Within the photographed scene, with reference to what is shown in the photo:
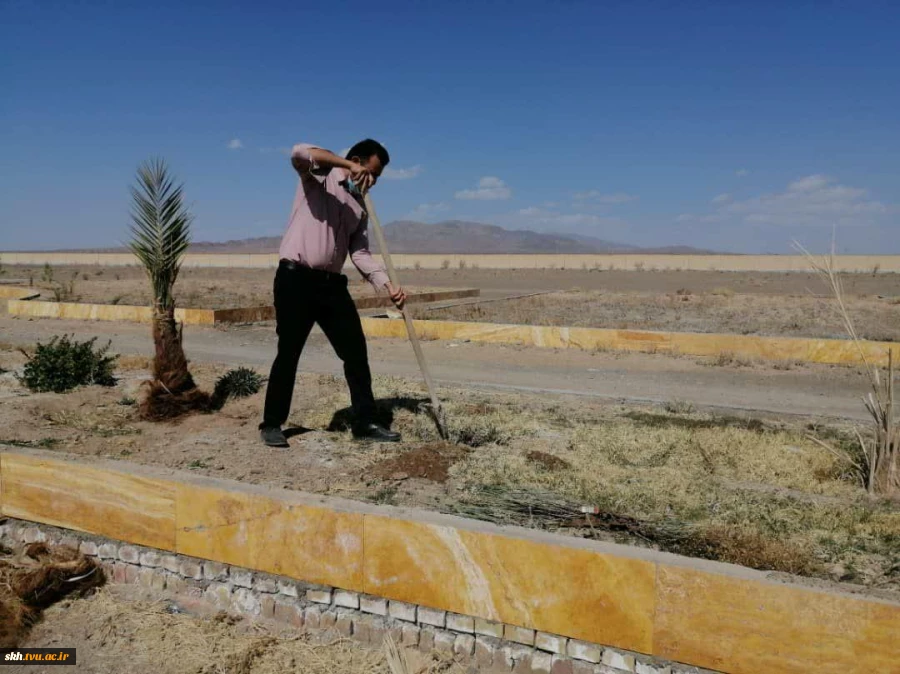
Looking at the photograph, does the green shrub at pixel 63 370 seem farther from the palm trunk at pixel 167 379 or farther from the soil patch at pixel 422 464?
the soil patch at pixel 422 464

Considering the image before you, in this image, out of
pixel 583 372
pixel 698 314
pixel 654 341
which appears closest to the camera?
pixel 583 372

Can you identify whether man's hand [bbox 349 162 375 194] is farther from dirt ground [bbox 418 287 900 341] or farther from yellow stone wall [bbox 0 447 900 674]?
dirt ground [bbox 418 287 900 341]

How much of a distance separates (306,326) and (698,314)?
14.2 meters

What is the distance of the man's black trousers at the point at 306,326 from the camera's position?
465 cm

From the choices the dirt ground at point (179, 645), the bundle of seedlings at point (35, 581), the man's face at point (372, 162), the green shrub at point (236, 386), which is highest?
the man's face at point (372, 162)

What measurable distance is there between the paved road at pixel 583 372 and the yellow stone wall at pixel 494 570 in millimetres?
4503

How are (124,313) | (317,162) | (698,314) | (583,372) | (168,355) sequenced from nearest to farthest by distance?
(317,162)
(168,355)
(583,372)
(124,313)
(698,314)

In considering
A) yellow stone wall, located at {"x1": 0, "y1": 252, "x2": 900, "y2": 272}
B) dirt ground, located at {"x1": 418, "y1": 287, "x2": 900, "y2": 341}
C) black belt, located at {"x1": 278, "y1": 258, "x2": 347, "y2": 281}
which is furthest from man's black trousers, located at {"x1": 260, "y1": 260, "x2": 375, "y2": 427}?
yellow stone wall, located at {"x1": 0, "y1": 252, "x2": 900, "y2": 272}

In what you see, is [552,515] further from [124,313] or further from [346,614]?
[124,313]

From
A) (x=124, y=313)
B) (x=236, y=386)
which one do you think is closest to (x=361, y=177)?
(x=236, y=386)

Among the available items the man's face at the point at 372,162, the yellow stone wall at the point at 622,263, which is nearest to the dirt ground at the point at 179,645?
the man's face at the point at 372,162

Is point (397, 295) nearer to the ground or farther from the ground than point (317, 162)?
nearer to the ground

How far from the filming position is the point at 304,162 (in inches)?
175

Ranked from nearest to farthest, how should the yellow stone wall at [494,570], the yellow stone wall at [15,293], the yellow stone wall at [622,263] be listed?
the yellow stone wall at [494,570] < the yellow stone wall at [15,293] < the yellow stone wall at [622,263]
